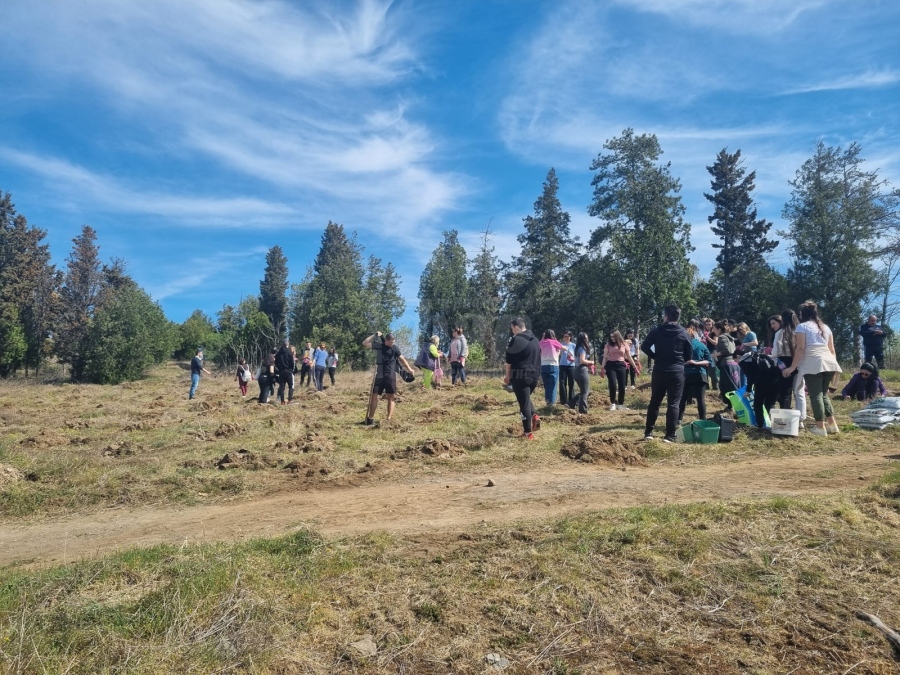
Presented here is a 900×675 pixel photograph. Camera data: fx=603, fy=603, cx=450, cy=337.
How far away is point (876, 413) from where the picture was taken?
30.0ft

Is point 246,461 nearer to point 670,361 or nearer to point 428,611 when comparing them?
point 428,611

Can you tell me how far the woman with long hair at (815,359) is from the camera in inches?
332

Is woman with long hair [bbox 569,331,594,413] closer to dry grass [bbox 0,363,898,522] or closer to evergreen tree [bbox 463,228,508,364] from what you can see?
dry grass [bbox 0,363,898,522]

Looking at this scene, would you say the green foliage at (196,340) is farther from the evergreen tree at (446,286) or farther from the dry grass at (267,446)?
the dry grass at (267,446)

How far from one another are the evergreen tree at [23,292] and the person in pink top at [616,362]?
42895mm

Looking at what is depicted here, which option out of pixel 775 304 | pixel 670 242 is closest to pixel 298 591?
pixel 670 242

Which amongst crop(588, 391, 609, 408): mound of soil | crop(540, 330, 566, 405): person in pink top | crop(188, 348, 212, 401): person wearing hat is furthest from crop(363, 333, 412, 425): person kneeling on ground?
crop(188, 348, 212, 401): person wearing hat

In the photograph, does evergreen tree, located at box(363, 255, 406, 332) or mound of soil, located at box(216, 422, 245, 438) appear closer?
mound of soil, located at box(216, 422, 245, 438)

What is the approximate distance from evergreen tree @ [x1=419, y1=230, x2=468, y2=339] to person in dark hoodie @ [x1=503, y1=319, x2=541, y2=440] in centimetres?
3274

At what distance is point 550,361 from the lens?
1181 centimetres

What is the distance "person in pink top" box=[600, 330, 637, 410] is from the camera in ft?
38.8

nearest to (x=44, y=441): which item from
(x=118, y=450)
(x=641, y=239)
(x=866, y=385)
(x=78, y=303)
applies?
(x=118, y=450)

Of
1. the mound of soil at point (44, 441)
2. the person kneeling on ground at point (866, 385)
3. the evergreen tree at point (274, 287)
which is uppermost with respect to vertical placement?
the evergreen tree at point (274, 287)

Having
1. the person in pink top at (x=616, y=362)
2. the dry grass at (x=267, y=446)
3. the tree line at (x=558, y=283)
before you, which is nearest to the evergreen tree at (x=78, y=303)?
the tree line at (x=558, y=283)
